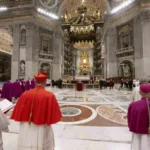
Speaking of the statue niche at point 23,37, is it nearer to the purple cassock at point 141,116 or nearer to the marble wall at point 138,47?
the marble wall at point 138,47

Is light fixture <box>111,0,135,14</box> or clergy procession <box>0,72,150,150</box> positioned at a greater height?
light fixture <box>111,0,135,14</box>

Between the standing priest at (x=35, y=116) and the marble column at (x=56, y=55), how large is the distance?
19.8m

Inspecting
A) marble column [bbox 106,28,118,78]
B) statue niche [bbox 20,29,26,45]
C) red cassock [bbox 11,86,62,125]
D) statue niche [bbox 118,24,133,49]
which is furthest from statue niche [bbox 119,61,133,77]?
red cassock [bbox 11,86,62,125]

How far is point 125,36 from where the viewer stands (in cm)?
1958

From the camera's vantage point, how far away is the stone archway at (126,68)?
60.8ft

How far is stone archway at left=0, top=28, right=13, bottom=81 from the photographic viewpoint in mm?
23564

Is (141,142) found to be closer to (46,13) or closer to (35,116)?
(35,116)

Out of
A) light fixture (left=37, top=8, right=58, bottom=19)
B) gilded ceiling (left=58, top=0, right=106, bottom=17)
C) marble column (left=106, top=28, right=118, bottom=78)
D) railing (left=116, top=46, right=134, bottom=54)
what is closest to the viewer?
railing (left=116, top=46, right=134, bottom=54)

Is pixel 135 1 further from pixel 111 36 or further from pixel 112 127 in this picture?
pixel 112 127

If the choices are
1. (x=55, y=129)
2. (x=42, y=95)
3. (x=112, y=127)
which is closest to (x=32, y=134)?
(x=42, y=95)

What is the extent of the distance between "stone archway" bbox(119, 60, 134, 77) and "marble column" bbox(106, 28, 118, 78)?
0.69m

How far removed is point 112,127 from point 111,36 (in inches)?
756

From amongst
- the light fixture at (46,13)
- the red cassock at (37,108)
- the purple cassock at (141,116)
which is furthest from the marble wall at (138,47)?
the red cassock at (37,108)

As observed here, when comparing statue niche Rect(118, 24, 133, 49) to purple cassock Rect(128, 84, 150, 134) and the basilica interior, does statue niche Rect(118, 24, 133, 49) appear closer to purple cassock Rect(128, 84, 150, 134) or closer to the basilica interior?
the basilica interior
